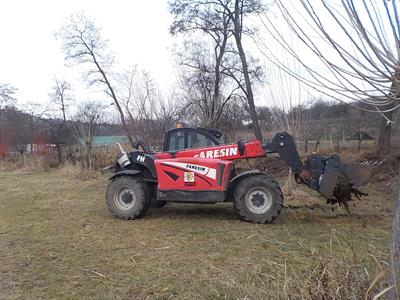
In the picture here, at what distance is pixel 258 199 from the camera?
7730mm

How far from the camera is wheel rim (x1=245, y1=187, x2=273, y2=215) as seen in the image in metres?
7.65

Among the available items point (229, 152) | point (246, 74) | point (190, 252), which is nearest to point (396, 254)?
point (190, 252)

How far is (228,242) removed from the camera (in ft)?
21.0

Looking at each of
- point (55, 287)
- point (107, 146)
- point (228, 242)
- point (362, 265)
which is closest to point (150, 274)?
point (55, 287)

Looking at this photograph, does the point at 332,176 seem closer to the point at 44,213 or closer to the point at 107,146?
the point at 44,213

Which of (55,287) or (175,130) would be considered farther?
(175,130)

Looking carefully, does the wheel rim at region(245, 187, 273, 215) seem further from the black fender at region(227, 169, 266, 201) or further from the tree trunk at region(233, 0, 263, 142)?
the tree trunk at region(233, 0, 263, 142)

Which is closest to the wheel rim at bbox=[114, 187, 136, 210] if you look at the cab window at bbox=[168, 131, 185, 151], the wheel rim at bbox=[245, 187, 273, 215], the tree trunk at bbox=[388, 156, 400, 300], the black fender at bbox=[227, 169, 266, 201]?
the cab window at bbox=[168, 131, 185, 151]

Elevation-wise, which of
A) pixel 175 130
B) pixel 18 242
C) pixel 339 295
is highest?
pixel 175 130

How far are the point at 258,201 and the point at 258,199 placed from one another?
37 mm

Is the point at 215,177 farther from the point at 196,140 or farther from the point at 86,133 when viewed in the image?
the point at 86,133

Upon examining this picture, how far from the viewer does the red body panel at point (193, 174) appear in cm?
774

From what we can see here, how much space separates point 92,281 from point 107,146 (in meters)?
17.3

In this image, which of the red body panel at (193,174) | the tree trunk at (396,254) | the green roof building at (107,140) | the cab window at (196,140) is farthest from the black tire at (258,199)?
the green roof building at (107,140)
